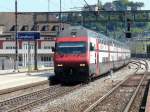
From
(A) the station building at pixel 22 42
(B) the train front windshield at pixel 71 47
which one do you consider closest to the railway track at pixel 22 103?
(B) the train front windshield at pixel 71 47

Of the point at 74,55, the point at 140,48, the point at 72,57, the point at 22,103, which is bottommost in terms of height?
the point at 22,103

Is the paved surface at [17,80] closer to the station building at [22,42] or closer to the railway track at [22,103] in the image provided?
the railway track at [22,103]

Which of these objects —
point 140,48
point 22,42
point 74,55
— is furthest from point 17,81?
point 140,48

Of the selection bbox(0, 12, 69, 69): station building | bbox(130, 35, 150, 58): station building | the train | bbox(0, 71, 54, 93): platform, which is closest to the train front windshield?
the train

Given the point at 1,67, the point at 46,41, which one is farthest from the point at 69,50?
the point at 46,41

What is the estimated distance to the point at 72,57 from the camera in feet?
101

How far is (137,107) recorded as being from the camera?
59.4ft

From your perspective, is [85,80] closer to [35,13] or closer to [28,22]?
[35,13]

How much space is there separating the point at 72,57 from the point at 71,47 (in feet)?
2.01

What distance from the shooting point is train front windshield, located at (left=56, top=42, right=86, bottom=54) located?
30750 mm

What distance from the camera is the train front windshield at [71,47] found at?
30.8 meters

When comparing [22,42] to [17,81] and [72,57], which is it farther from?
[72,57]

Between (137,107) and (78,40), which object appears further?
(78,40)

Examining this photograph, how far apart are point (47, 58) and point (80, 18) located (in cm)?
3734
